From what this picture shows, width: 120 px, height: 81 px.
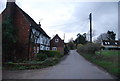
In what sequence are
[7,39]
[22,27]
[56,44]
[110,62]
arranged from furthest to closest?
[56,44] → [22,27] → [7,39] → [110,62]

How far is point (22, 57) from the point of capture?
2442 cm

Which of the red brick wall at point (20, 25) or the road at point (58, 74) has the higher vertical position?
the red brick wall at point (20, 25)

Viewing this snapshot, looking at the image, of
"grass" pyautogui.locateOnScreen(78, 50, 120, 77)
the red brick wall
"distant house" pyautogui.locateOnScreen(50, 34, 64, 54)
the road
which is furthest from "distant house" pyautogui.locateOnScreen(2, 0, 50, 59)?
"distant house" pyautogui.locateOnScreen(50, 34, 64, 54)

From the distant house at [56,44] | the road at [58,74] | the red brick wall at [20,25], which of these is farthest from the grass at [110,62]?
the distant house at [56,44]

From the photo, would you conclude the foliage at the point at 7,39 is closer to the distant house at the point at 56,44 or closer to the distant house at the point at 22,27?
the distant house at the point at 22,27

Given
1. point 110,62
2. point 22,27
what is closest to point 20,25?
point 22,27

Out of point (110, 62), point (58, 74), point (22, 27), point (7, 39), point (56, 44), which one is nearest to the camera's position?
point (58, 74)

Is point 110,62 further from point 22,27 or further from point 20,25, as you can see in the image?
point 20,25

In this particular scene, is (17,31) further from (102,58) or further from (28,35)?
(102,58)

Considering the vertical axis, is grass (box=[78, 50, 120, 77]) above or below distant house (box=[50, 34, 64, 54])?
below

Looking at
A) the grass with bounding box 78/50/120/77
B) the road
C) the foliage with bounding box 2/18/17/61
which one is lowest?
the road

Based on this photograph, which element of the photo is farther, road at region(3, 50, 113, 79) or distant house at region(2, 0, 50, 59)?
distant house at region(2, 0, 50, 59)

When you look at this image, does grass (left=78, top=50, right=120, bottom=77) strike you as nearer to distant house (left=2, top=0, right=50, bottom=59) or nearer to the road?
the road

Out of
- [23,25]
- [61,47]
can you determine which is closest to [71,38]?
[61,47]
